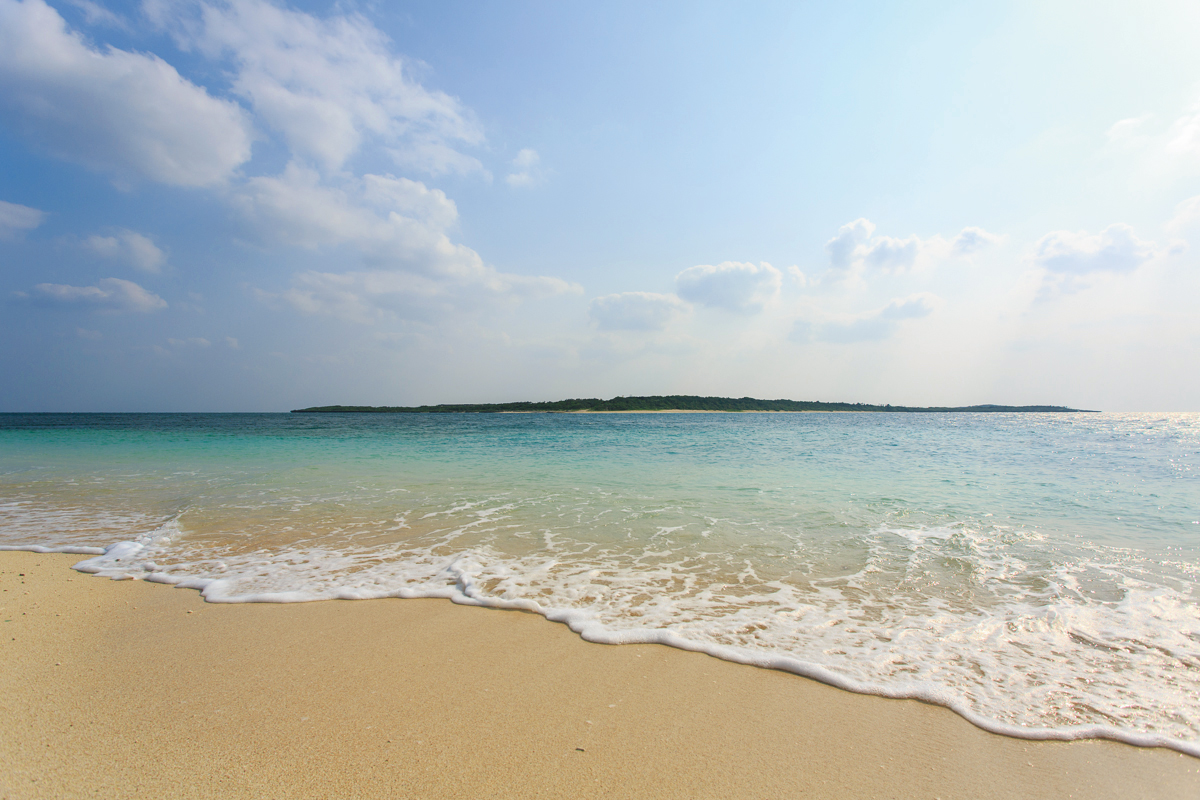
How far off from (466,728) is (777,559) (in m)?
4.61

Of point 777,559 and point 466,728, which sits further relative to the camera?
point 777,559

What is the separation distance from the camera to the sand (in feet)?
7.93

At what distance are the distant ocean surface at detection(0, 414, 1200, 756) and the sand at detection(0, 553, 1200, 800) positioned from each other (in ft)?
1.27

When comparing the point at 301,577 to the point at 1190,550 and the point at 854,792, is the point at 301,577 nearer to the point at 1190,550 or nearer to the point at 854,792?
the point at 854,792

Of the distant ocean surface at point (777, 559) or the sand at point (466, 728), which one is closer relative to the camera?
the sand at point (466, 728)

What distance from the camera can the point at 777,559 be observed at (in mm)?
6203

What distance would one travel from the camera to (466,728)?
2.84 m

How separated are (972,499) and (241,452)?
25.6 m

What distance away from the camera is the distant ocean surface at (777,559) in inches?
144

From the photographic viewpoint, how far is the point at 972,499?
33.2 feet

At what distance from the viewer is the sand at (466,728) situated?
242cm

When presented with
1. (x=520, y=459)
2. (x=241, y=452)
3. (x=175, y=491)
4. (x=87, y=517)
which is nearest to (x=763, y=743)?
(x=87, y=517)

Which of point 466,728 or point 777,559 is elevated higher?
point 466,728

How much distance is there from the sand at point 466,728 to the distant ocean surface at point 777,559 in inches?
15.2
